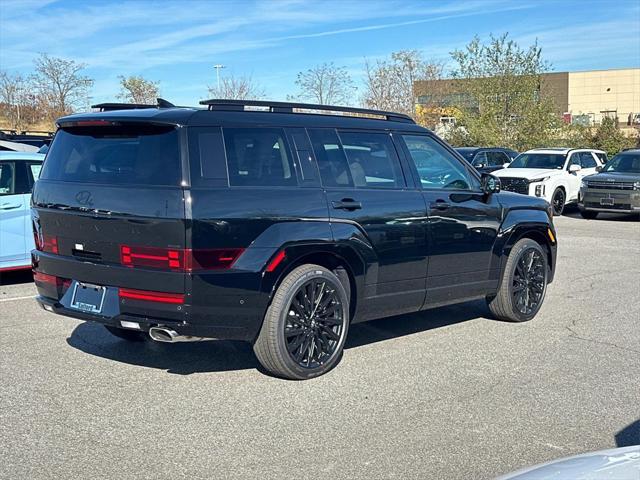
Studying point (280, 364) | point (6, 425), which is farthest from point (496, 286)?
point (6, 425)

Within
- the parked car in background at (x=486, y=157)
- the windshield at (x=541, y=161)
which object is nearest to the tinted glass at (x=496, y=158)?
the parked car in background at (x=486, y=157)

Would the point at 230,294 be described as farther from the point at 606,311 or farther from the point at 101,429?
the point at 606,311

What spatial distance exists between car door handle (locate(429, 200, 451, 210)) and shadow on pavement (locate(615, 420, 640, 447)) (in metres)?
2.44

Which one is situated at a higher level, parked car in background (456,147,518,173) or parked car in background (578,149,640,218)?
parked car in background (456,147,518,173)

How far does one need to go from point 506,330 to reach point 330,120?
2761mm

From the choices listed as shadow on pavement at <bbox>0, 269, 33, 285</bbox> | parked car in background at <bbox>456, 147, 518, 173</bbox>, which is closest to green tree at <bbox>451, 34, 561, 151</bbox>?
parked car in background at <bbox>456, 147, 518, 173</bbox>

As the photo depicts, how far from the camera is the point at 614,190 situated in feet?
58.3

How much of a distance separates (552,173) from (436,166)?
13.1 m

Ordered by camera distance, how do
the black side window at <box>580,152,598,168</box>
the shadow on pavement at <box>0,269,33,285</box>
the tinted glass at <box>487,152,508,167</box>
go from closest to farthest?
the shadow on pavement at <box>0,269,33,285</box> → the black side window at <box>580,152,598,168</box> → the tinted glass at <box>487,152,508,167</box>

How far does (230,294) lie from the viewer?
4973 millimetres

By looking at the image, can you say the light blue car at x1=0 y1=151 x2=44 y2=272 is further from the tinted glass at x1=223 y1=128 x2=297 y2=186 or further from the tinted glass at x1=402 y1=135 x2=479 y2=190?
the tinted glass at x1=402 y1=135 x2=479 y2=190

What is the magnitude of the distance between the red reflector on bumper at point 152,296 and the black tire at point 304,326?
685mm

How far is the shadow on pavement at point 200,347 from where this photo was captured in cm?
589

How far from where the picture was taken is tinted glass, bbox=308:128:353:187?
5725 mm
